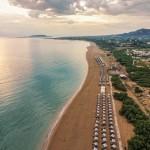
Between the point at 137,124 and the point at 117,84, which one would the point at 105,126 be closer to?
the point at 137,124

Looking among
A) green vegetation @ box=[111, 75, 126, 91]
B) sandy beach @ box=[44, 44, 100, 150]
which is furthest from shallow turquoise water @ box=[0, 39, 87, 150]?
green vegetation @ box=[111, 75, 126, 91]

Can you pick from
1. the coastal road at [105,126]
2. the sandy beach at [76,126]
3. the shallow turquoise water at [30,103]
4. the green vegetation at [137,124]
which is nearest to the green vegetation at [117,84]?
the coastal road at [105,126]

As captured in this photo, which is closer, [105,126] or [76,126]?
[105,126]

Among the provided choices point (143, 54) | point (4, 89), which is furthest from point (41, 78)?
point (143, 54)

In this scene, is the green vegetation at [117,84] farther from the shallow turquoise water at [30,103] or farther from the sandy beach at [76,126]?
the shallow turquoise water at [30,103]

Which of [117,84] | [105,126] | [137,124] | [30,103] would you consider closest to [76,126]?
[105,126]

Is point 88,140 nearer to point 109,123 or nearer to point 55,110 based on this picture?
point 109,123

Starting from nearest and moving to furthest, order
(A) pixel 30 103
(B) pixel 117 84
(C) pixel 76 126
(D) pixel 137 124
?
(D) pixel 137 124 < (C) pixel 76 126 < (A) pixel 30 103 < (B) pixel 117 84
